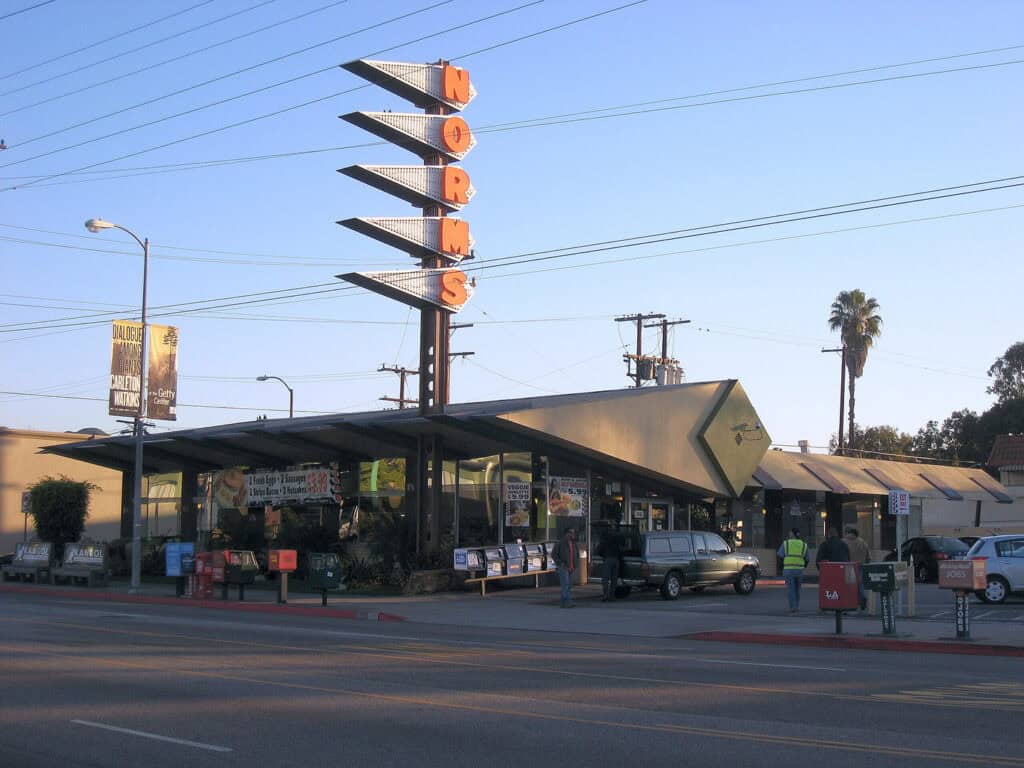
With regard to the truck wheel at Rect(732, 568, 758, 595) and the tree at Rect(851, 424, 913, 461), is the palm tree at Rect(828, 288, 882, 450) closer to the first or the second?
the tree at Rect(851, 424, 913, 461)

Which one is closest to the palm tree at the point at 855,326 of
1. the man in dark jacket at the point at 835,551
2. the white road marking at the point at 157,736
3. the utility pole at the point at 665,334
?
the utility pole at the point at 665,334

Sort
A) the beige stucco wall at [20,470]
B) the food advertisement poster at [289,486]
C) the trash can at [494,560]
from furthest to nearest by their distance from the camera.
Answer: the beige stucco wall at [20,470] < the food advertisement poster at [289,486] < the trash can at [494,560]

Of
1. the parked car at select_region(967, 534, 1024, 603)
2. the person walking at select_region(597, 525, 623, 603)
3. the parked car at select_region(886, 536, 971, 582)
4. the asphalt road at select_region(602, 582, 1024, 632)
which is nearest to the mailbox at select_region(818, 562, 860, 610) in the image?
the asphalt road at select_region(602, 582, 1024, 632)

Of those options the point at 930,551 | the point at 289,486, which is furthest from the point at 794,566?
the point at 289,486

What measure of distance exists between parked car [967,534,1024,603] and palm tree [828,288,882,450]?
39.5 m

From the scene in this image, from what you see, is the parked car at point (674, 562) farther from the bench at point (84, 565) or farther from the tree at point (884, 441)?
the tree at point (884, 441)

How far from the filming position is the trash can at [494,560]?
3120 centimetres

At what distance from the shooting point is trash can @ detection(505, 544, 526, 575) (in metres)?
31.8

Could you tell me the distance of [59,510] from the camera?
1672 inches

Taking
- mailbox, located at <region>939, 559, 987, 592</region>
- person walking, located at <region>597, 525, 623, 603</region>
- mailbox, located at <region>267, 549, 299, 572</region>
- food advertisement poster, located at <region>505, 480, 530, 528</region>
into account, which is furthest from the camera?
food advertisement poster, located at <region>505, 480, 530, 528</region>

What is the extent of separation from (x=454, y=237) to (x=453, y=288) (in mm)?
1592

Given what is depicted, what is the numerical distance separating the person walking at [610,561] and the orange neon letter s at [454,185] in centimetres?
1094

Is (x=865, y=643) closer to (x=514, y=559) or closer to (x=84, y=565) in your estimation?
(x=514, y=559)

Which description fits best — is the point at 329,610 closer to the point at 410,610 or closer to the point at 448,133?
the point at 410,610
